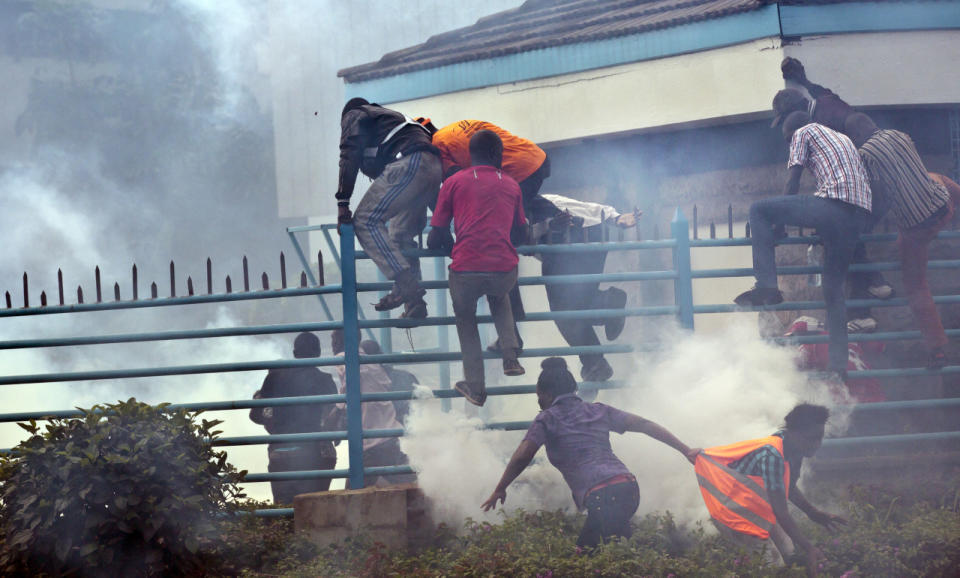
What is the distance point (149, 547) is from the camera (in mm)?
5656

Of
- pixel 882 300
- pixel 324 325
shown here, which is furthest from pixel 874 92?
pixel 324 325

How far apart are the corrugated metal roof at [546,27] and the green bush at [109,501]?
278 inches

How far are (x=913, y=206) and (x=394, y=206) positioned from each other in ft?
12.7

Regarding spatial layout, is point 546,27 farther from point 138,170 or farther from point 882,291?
point 138,170

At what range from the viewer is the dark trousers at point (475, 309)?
6.48m

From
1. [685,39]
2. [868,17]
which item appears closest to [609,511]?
[685,39]

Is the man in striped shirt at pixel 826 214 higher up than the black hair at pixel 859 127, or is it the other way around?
the black hair at pixel 859 127

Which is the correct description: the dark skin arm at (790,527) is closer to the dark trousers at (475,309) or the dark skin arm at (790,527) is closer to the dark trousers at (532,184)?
the dark trousers at (475,309)

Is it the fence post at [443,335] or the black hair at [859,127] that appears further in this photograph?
the fence post at [443,335]

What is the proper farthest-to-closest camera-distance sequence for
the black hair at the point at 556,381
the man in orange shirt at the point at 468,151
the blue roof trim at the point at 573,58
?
the blue roof trim at the point at 573,58
the man in orange shirt at the point at 468,151
the black hair at the point at 556,381

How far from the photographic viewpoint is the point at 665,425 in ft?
23.2

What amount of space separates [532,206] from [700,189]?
3.81m

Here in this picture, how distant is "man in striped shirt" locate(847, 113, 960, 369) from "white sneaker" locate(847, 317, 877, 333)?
0.36m

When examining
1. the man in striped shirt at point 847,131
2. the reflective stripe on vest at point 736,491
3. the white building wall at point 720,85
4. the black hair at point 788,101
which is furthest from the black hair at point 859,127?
the reflective stripe on vest at point 736,491
